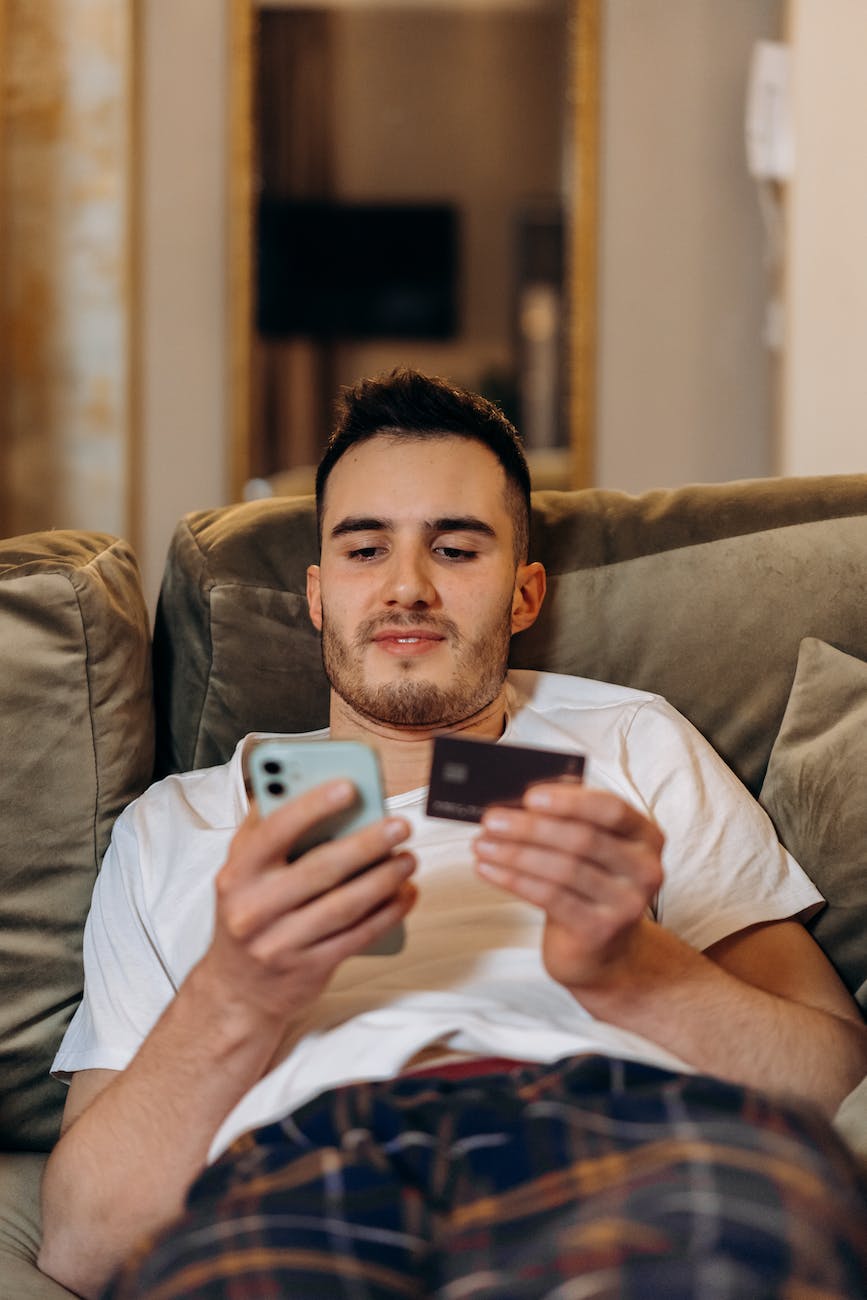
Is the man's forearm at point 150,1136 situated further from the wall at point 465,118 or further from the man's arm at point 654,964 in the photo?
the wall at point 465,118

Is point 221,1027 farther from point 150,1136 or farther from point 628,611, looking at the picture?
Answer: point 628,611

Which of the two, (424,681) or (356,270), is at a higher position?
(356,270)

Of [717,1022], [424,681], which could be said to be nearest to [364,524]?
[424,681]

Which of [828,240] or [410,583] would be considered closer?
[410,583]

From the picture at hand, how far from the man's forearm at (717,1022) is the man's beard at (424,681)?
1.17 feet

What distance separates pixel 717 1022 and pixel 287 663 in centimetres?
65

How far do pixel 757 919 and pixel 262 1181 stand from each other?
53cm

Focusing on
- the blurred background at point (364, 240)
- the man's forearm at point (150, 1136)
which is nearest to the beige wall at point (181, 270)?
the blurred background at point (364, 240)

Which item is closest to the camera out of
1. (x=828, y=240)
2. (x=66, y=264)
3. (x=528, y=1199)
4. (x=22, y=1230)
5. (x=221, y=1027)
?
(x=528, y=1199)

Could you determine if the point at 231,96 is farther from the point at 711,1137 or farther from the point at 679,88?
the point at 711,1137

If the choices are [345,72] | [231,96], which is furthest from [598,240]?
[231,96]

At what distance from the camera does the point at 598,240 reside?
3365 mm

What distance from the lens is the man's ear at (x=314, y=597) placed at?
1443mm

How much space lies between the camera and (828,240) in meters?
2.94
